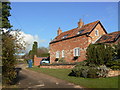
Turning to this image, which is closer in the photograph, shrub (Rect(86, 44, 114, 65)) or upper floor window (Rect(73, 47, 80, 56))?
shrub (Rect(86, 44, 114, 65))

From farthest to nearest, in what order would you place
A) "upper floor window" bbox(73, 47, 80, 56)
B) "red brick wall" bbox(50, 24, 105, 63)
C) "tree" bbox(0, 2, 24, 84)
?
"upper floor window" bbox(73, 47, 80, 56), "red brick wall" bbox(50, 24, 105, 63), "tree" bbox(0, 2, 24, 84)

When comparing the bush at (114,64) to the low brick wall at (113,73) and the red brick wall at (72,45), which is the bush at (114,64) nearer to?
the low brick wall at (113,73)

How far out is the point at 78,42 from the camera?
Answer: 2720cm

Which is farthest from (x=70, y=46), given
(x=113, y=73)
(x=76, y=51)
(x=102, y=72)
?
(x=102, y=72)

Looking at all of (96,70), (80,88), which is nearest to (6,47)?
(80,88)

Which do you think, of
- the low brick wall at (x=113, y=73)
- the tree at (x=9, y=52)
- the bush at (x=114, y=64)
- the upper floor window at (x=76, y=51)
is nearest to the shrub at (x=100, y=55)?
the bush at (x=114, y=64)

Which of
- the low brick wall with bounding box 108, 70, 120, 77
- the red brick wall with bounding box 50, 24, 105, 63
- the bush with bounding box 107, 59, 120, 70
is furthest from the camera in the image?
the red brick wall with bounding box 50, 24, 105, 63

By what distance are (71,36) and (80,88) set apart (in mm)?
20599

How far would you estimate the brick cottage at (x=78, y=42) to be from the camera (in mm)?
25750

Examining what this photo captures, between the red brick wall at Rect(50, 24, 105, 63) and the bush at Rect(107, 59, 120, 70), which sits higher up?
the red brick wall at Rect(50, 24, 105, 63)

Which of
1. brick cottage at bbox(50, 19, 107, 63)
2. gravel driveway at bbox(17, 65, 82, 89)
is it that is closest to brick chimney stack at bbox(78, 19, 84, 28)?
brick cottage at bbox(50, 19, 107, 63)

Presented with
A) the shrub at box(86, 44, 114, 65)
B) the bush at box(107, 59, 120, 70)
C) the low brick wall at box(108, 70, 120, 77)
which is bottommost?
the low brick wall at box(108, 70, 120, 77)

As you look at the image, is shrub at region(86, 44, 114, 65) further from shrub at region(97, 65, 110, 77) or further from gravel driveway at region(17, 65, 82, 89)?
gravel driveway at region(17, 65, 82, 89)

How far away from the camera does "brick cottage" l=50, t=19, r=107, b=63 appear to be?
84.5 feet
